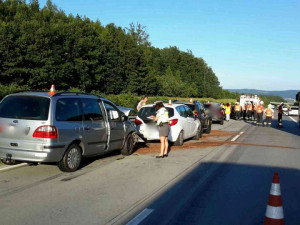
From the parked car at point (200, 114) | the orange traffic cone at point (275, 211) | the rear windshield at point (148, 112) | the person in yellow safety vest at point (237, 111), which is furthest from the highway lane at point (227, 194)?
the person in yellow safety vest at point (237, 111)

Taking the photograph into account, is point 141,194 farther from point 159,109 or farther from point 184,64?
point 184,64

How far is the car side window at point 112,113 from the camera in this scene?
961 centimetres

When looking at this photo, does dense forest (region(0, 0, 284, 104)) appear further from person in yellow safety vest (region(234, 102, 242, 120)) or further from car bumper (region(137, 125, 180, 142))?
person in yellow safety vest (region(234, 102, 242, 120))

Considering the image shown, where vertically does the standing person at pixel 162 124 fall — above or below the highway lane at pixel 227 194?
above

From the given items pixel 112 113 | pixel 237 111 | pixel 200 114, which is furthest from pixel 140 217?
pixel 237 111

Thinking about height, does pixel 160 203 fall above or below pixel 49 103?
below

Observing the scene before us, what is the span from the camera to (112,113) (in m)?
9.70

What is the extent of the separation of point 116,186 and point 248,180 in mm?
2872

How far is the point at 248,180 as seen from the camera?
7637mm

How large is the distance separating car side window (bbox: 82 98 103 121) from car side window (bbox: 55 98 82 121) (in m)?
0.21

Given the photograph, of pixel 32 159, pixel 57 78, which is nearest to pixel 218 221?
pixel 32 159

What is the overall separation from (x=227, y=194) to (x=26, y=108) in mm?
4499

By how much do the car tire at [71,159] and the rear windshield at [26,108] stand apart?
99cm

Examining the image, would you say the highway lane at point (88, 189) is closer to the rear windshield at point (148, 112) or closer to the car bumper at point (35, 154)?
the car bumper at point (35, 154)
